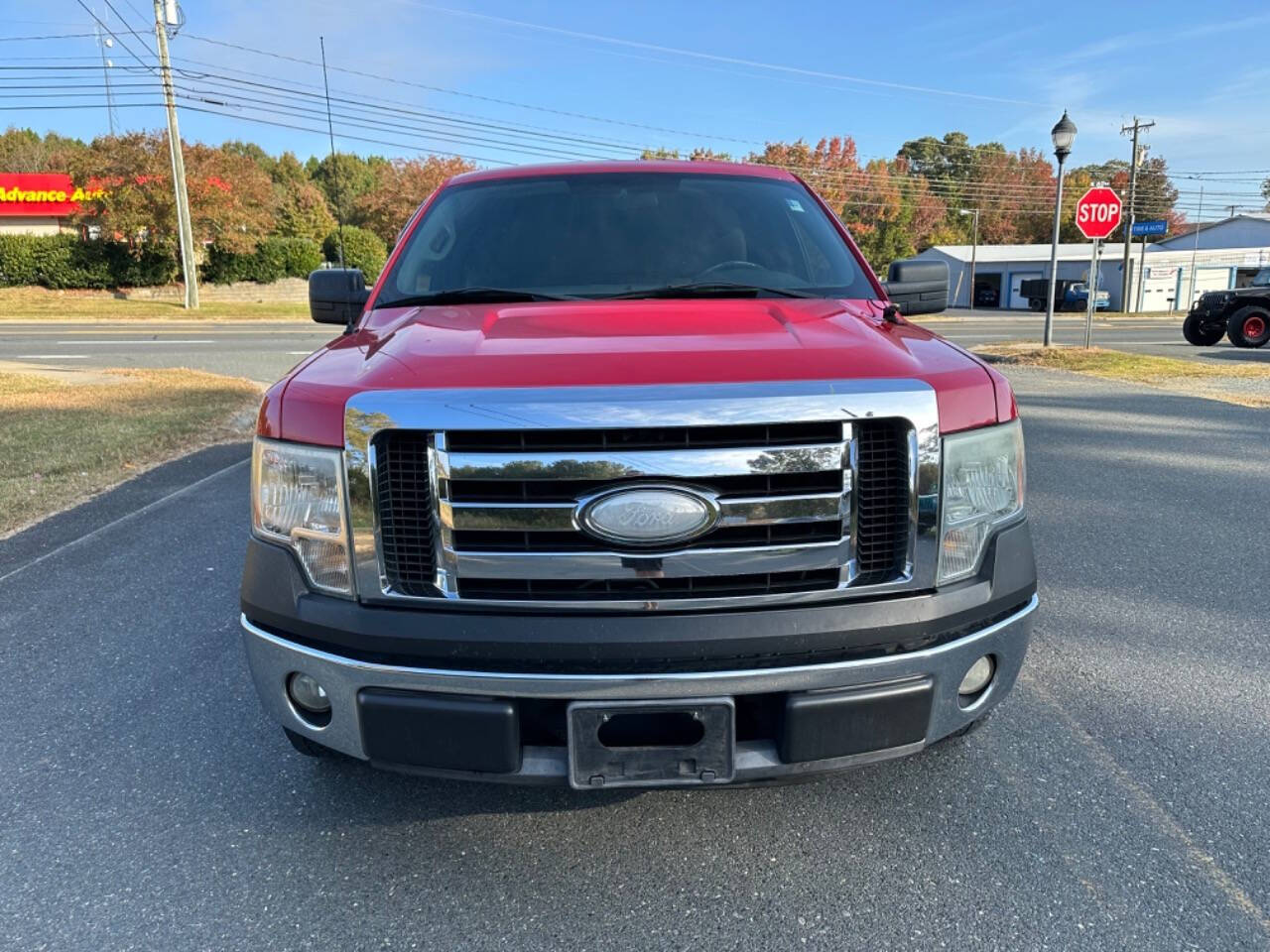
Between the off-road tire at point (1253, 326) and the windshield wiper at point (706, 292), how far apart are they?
2030cm

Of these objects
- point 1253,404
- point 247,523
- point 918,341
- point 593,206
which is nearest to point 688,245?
point 593,206

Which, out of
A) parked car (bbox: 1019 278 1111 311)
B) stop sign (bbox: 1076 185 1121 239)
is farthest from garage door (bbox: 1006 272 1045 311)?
stop sign (bbox: 1076 185 1121 239)

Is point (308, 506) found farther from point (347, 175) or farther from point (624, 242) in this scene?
point (347, 175)

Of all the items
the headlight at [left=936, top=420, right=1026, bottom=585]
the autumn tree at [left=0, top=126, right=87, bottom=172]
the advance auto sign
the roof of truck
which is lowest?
the headlight at [left=936, top=420, right=1026, bottom=585]

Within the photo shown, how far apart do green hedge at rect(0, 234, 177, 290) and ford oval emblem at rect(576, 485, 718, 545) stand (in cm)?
3944

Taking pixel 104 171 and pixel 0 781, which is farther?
pixel 104 171

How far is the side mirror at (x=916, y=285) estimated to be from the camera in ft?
11.6

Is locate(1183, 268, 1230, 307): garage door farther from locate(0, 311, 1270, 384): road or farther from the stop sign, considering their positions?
the stop sign

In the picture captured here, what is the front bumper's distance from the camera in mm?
1848

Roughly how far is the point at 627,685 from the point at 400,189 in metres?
51.7

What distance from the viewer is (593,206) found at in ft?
10.8

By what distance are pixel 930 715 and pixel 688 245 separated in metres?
1.90

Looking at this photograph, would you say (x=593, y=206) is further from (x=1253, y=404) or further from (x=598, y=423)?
(x=1253, y=404)

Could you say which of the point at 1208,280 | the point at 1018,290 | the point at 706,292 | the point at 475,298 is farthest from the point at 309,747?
the point at 1208,280
